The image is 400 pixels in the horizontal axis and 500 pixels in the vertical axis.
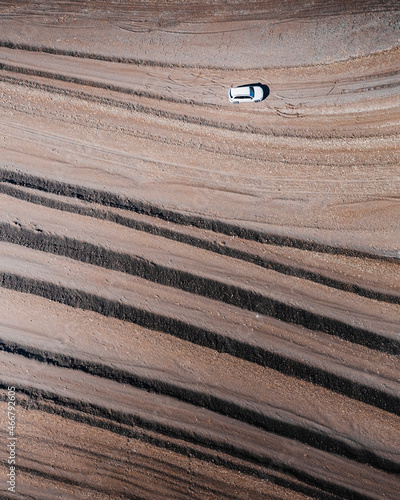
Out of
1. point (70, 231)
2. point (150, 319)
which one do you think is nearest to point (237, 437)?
Answer: point (150, 319)

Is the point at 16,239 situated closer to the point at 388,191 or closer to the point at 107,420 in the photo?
the point at 107,420

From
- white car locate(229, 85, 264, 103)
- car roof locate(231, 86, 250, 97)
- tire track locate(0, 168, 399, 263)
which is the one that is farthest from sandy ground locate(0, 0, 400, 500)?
car roof locate(231, 86, 250, 97)

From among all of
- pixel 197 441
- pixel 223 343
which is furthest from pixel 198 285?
pixel 197 441

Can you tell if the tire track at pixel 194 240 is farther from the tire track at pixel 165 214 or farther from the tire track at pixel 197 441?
the tire track at pixel 197 441

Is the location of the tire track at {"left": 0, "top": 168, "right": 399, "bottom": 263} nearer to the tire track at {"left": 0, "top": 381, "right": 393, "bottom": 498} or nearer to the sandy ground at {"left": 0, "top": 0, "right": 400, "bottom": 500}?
the sandy ground at {"left": 0, "top": 0, "right": 400, "bottom": 500}

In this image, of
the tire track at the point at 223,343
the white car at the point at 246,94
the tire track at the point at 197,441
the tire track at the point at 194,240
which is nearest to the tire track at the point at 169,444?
the tire track at the point at 197,441
